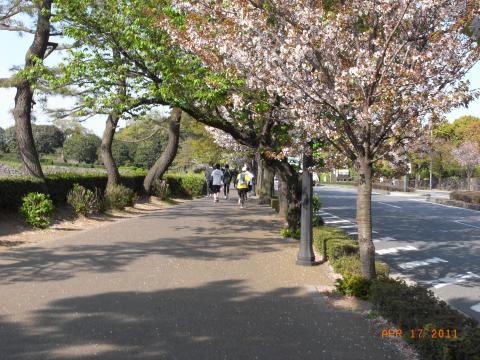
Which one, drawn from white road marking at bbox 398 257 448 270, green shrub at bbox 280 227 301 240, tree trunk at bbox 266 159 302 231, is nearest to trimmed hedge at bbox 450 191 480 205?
white road marking at bbox 398 257 448 270

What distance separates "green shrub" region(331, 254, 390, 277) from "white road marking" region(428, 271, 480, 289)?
1601 millimetres

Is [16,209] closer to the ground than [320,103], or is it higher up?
closer to the ground

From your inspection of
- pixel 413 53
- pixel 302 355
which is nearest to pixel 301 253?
pixel 413 53

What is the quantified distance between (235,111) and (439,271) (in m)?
5.93

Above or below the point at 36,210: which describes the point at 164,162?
above

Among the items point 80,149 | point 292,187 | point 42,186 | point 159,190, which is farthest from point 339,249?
point 80,149

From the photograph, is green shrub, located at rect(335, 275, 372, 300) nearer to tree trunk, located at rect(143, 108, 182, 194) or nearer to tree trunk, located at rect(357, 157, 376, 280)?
tree trunk, located at rect(357, 157, 376, 280)

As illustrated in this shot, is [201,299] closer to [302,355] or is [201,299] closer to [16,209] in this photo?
[302,355]

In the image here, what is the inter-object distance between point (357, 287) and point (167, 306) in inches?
102

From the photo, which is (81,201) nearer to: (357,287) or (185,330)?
(357,287)

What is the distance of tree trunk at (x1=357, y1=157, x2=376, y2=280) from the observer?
283 inches

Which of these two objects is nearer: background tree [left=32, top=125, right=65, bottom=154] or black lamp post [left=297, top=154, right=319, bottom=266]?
black lamp post [left=297, top=154, right=319, bottom=266]

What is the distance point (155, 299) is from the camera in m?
6.54

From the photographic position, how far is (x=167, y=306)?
6211 millimetres
